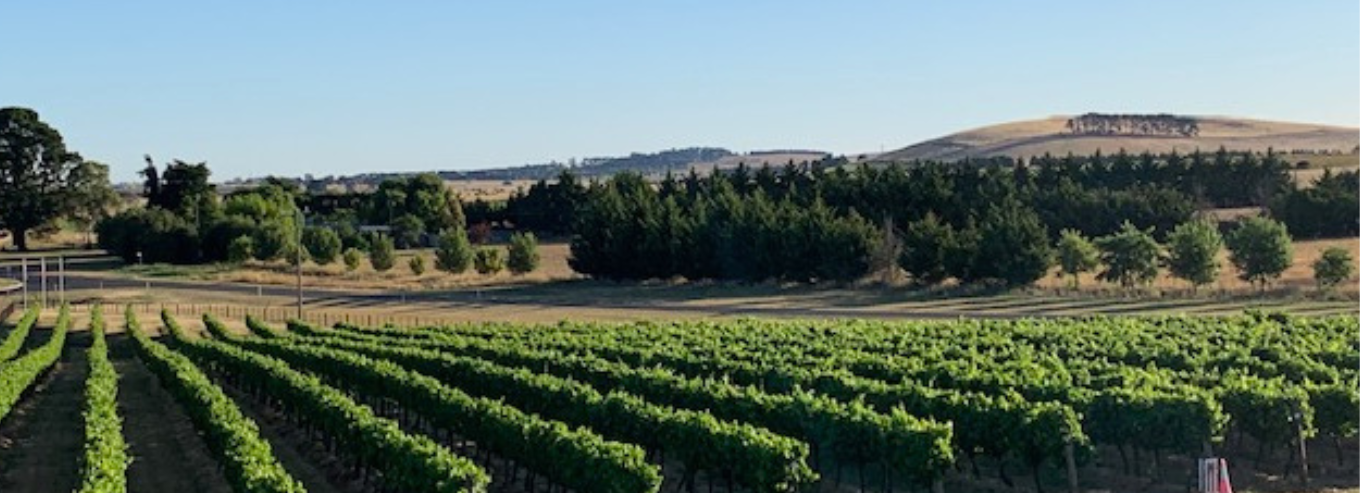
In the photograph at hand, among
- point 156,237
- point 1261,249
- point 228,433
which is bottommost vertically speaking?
point 228,433

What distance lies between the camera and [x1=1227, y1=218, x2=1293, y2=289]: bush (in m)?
67.4

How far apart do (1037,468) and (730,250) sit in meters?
64.4

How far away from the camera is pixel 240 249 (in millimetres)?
105375

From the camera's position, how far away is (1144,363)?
3703 cm

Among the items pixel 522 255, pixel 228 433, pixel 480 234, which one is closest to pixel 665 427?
pixel 228 433

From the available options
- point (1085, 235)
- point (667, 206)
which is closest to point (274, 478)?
point (667, 206)

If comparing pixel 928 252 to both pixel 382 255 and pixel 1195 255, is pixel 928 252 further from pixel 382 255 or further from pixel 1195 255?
pixel 382 255

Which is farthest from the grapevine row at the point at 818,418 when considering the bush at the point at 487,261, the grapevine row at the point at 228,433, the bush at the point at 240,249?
the bush at the point at 240,249

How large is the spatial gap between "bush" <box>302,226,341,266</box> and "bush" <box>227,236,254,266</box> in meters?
4.26

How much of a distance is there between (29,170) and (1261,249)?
105 meters

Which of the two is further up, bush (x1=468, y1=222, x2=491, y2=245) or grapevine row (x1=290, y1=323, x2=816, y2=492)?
bush (x1=468, y1=222, x2=491, y2=245)

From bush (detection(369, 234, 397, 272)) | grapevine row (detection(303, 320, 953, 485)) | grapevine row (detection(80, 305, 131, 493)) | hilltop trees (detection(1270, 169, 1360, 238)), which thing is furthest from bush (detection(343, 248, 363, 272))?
hilltop trees (detection(1270, 169, 1360, 238))

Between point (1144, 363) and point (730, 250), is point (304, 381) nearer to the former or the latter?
point (1144, 363)

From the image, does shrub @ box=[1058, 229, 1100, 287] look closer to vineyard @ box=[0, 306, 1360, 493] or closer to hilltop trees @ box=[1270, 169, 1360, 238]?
vineyard @ box=[0, 306, 1360, 493]
